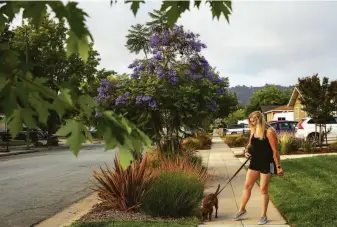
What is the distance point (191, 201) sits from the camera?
7703 mm

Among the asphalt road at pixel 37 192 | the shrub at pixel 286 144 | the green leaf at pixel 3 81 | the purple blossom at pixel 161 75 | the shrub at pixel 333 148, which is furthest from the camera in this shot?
the shrub at pixel 286 144

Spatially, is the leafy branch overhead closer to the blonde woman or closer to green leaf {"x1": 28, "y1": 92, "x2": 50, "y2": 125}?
green leaf {"x1": 28, "y1": 92, "x2": 50, "y2": 125}

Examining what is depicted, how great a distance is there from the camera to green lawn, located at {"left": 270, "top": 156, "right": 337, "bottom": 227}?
718cm

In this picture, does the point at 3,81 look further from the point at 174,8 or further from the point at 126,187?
the point at 126,187

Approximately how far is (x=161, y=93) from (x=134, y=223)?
245 inches

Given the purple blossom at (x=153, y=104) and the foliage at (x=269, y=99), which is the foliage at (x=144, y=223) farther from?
the foliage at (x=269, y=99)

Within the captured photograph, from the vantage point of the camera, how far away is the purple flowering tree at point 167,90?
12961 millimetres

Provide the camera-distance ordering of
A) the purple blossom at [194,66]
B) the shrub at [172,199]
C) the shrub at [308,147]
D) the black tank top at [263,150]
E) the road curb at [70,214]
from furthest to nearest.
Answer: the shrub at [308,147] → the purple blossom at [194,66] → the road curb at [70,214] → the shrub at [172,199] → the black tank top at [263,150]

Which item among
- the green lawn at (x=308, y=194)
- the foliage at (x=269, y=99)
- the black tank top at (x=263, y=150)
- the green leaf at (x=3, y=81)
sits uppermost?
the foliage at (x=269, y=99)

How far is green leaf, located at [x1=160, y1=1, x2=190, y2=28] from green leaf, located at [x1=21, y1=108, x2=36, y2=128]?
71 cm

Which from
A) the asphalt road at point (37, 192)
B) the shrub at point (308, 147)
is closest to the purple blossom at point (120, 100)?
the asphalt road at point (37, 192)

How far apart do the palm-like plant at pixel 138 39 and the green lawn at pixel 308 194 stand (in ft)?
19.0

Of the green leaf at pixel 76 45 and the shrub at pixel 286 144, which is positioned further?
the shrub at pixel 286 144

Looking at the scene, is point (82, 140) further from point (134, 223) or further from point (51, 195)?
point (51, 195)
